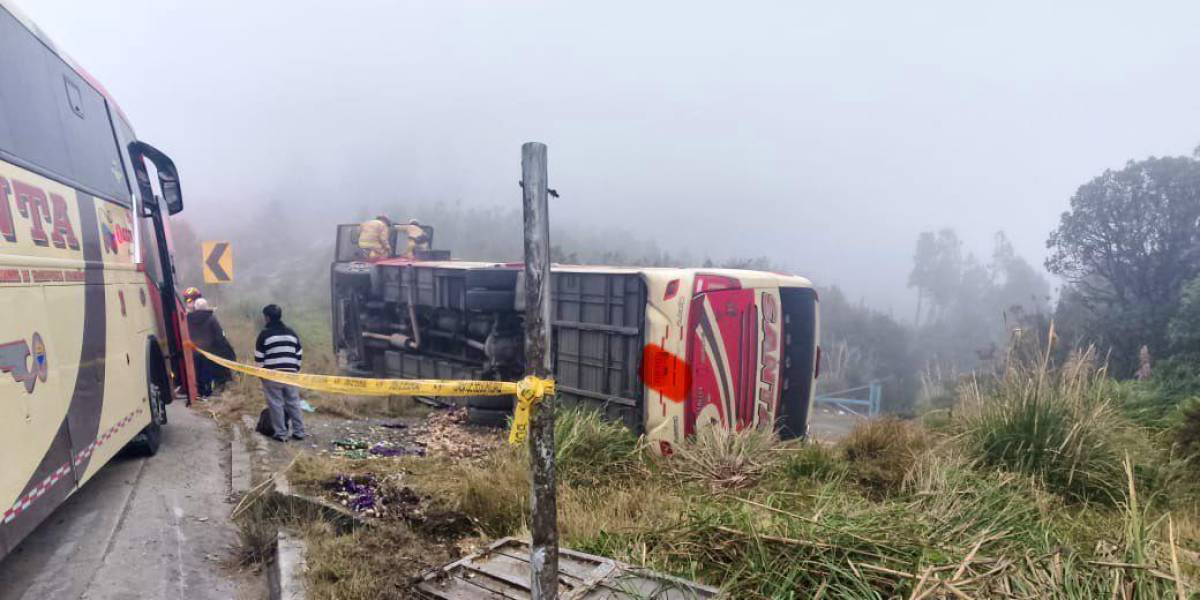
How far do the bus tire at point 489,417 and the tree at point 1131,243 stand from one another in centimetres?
2023

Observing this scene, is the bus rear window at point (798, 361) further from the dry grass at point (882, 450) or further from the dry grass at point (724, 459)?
the dry grass at point (724, 459)

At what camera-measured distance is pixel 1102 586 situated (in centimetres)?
255

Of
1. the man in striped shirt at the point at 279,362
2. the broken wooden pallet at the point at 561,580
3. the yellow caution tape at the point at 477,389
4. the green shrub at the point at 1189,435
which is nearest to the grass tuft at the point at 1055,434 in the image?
the green shrub at the point at 1189,435

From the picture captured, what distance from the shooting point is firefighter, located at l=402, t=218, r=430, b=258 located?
11.2m

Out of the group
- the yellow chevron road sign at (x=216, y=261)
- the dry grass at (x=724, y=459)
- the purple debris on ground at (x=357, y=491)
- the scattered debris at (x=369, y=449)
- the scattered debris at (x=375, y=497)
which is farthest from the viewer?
the yellow chevron road sign at (x=216, y=261)

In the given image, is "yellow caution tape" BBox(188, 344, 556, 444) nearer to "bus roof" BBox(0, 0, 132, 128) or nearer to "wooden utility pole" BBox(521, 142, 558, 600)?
"wooden utility pole" BBox(521, 142, 558, 600)

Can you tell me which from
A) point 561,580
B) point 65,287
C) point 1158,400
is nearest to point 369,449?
point 65,287

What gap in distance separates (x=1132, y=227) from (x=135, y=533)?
29809mm

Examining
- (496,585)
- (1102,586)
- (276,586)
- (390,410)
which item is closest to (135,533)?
(276,586)

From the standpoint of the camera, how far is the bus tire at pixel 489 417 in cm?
820

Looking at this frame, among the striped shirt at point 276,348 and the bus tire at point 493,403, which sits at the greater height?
the striped shirt at point 276,348

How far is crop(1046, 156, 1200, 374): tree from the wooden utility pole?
23370 mm

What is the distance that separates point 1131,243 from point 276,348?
92.1 feet

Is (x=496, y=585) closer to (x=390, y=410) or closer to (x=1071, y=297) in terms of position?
(x=390, y=410)
